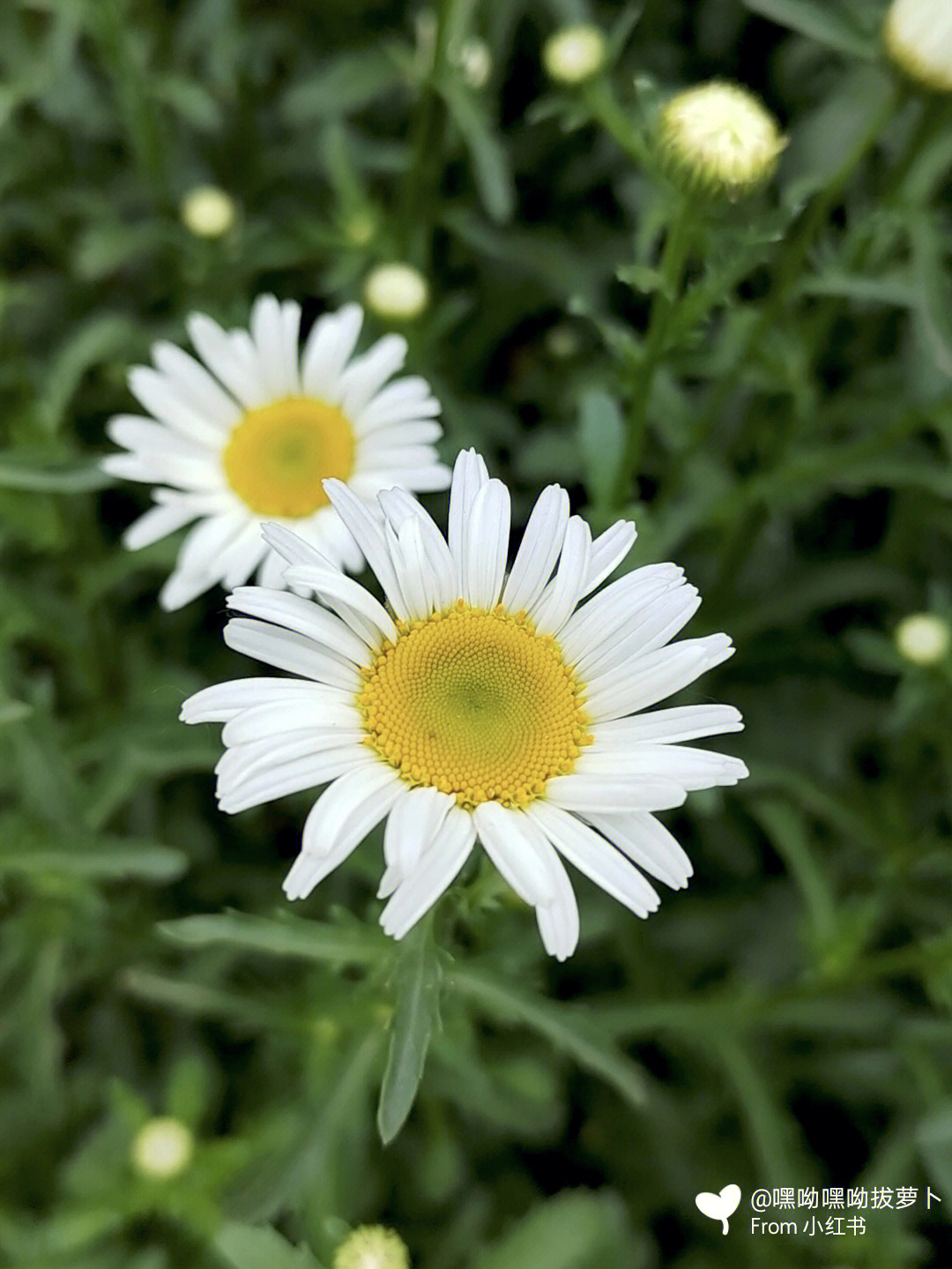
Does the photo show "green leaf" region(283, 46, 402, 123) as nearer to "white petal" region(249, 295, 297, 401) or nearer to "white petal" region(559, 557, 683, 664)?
"white petal" region(249, 295, 297, 401)

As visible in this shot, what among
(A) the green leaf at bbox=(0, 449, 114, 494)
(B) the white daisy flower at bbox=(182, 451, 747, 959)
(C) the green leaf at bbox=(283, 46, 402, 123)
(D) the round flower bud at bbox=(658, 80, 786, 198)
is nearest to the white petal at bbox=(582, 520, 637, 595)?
(B) the white daisy flower at bbox=(182, 451, 747, 959)

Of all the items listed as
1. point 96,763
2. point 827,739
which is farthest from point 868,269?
point 96,763

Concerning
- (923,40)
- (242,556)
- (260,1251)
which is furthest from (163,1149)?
(923,40)

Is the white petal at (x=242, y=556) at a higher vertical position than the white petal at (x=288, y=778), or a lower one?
higher

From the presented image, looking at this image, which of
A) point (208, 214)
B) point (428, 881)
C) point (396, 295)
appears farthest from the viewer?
point (208, 214)

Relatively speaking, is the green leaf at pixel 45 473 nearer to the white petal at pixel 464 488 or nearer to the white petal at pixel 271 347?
the white petal at pixel 271 347

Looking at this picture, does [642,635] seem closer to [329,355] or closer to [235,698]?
[235,698]

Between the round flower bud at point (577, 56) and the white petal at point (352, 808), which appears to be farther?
the round flower bud at point (577, 56)

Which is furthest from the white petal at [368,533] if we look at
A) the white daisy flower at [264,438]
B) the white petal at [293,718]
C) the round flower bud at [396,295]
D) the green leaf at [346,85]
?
the green leaf at [346,85]
